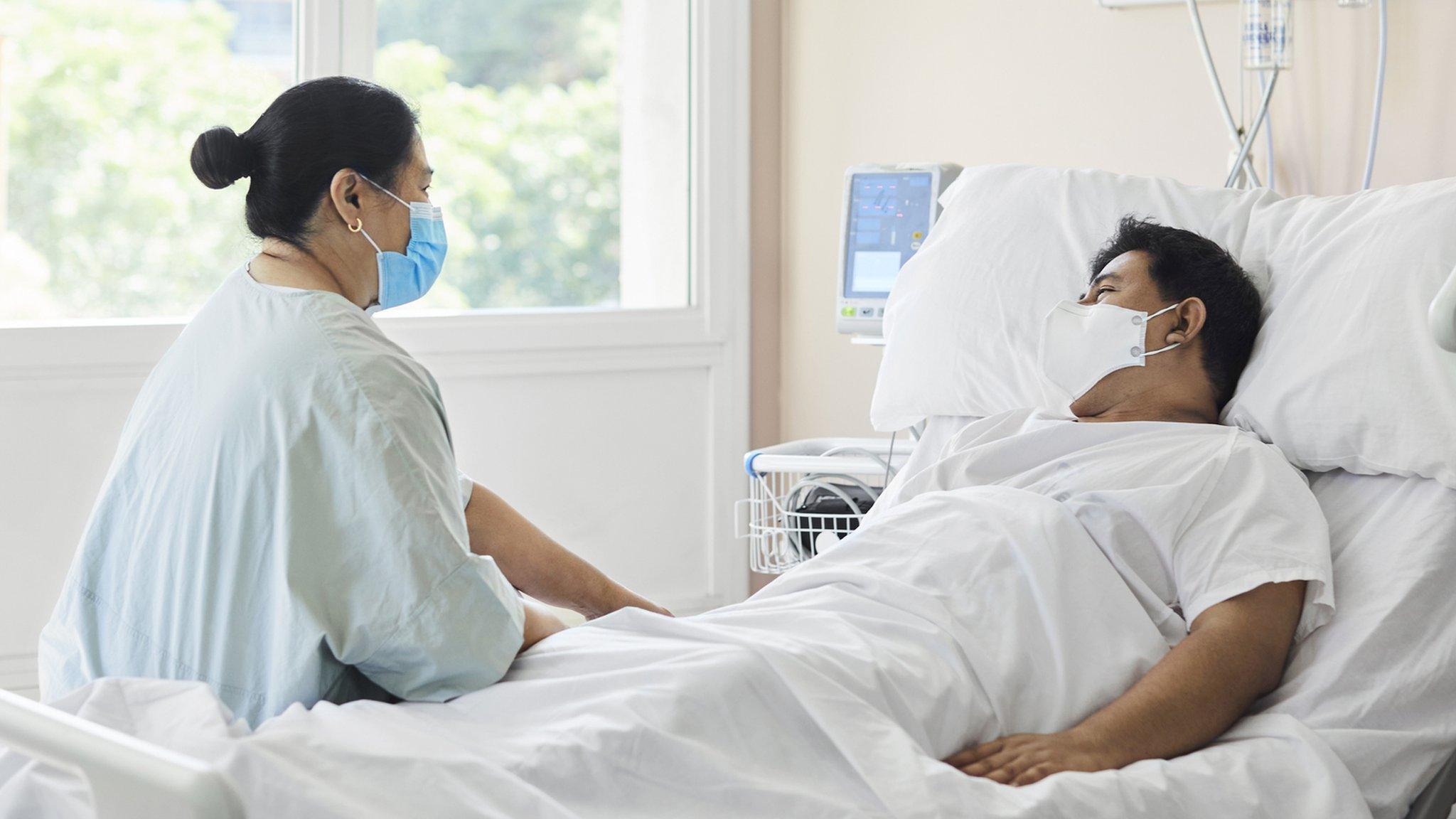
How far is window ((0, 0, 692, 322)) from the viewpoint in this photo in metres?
2.64

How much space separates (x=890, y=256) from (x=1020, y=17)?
27.3 inches

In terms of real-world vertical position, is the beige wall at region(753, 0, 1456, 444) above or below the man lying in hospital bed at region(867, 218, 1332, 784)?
above

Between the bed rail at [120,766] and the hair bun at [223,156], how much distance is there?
675 mm

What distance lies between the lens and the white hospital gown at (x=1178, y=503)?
1440 mm

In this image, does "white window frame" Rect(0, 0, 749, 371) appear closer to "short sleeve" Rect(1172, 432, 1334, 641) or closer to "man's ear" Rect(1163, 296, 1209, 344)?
"man's ear" Rect(1163, 296, 1209, 344)

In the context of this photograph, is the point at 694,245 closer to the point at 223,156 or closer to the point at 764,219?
the point at 764,219

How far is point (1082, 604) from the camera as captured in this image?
1.44m

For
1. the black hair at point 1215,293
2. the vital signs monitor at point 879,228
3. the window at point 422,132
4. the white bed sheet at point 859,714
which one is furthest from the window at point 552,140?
the white bed sheet at point 859,714

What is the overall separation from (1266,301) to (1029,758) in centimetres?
78

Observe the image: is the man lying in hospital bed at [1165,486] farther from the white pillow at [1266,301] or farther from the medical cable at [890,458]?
the medical cable at [890,458]

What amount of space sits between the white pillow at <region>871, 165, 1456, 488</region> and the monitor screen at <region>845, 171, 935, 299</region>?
0.20 meters

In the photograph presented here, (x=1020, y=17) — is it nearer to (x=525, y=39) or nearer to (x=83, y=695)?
(x=525, y=39)

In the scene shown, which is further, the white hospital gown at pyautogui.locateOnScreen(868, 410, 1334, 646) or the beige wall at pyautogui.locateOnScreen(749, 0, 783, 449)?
the beige wall at pyautogui.locateOnScreen(749, 0, 783, 449)

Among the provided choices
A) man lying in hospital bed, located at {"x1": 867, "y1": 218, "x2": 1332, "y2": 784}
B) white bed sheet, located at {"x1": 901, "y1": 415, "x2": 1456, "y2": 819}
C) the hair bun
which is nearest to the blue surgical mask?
the hair bun
